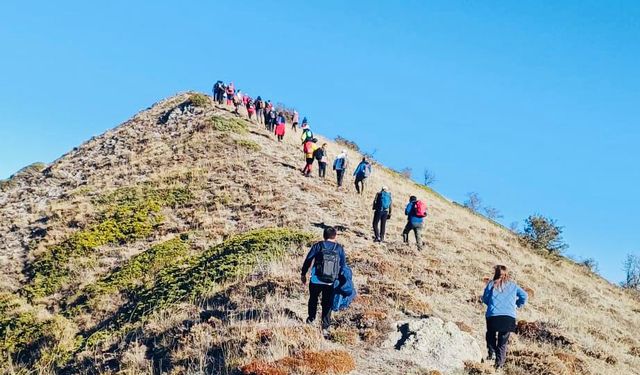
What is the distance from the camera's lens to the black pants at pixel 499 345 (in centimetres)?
986

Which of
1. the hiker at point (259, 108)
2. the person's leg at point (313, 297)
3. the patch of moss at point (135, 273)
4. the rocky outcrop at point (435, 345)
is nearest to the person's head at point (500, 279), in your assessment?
the rocky outcrop at point (435, 345)

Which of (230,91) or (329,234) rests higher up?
(230,91)

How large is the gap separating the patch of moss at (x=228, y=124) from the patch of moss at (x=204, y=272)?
18.8 m

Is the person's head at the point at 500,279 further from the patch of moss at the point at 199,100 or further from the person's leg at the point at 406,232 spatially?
the patch of moss at the point at 199,100

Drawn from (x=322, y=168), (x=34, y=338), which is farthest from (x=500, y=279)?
(x=322, y=168)

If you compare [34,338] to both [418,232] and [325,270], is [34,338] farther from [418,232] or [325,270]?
[418,232]

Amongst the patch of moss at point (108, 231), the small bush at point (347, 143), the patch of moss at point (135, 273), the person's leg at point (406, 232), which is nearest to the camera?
the patch of moss at point (135, 273)

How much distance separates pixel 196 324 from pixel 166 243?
350 inches

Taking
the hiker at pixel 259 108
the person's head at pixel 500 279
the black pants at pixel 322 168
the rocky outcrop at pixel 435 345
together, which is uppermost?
the hiker at pixel 259 108

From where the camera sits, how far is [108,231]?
22.5 m

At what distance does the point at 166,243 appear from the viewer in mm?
20094

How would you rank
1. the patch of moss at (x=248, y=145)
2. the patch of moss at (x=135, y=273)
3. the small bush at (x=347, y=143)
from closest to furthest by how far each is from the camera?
the patch of moss at (x=135, y=273) → the patch of moss at (x=248, y=145) → the small bush at (x=347, y=143)

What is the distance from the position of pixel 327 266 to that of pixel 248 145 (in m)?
23.6

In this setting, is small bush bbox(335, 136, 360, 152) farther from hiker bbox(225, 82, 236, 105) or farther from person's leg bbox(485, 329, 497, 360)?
person's leg bbox(485, 329, 497, 360)
